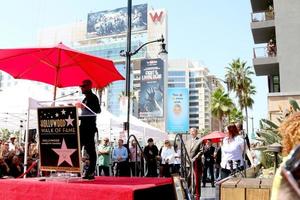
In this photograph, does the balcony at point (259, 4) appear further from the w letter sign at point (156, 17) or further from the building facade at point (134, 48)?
the w letter sign at point (156, 17)

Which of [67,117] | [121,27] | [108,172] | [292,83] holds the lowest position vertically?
[108,172]

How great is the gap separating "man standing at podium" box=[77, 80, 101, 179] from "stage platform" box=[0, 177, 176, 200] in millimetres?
370

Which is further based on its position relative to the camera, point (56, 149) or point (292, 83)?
point (292, 83)

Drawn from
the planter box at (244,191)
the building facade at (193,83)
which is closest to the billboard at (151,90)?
the building facade at (193,83)

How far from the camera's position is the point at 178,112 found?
232 feet

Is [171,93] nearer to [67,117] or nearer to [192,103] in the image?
[67,117]

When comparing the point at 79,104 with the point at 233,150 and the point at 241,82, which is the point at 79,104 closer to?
the point at 233,150

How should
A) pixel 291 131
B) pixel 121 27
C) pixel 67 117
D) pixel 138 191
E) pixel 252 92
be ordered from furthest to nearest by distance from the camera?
pixel 121 27 → pixel 252 92 → pixel 67 117 → pixel 138 191 → pixel 291 131

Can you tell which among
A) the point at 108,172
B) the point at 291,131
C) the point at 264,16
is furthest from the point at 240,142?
the point at 264,16

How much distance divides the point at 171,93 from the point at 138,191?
6779 cm

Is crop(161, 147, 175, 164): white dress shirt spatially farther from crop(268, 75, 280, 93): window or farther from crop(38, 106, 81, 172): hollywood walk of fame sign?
crop(268, 75, 280, 93): window

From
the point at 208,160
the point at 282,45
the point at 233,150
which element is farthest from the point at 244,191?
the point at 282,45

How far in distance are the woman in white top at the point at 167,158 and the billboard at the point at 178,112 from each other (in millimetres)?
54012

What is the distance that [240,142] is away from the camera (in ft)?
26.7
